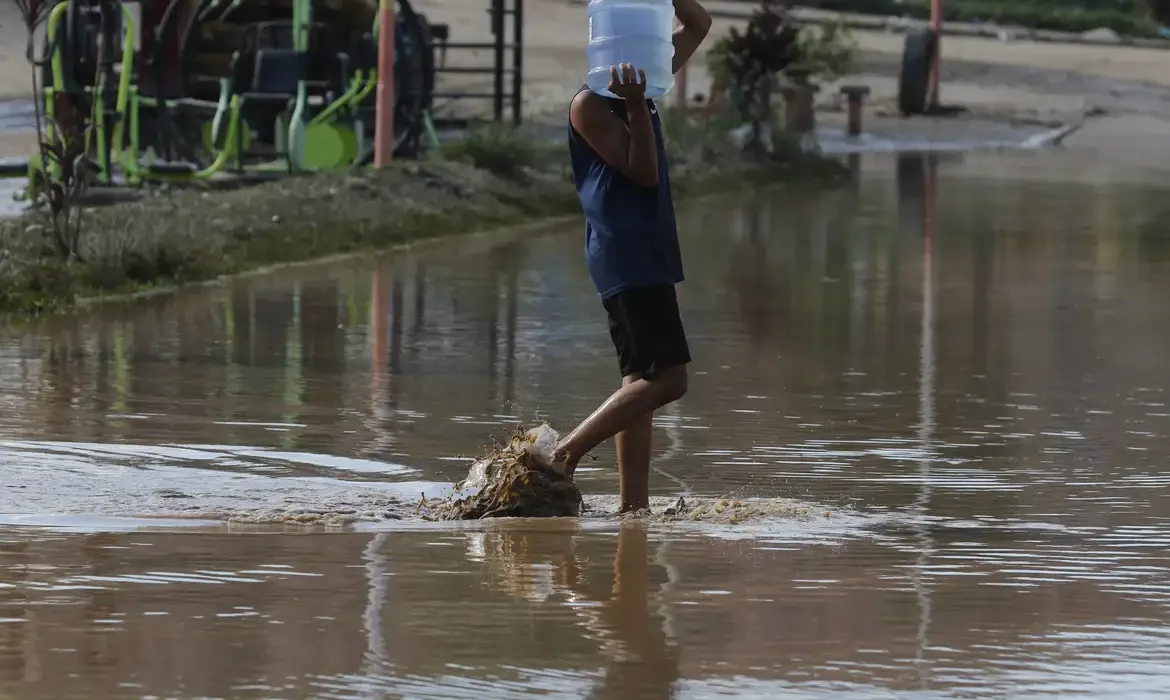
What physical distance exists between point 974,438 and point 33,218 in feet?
26.1

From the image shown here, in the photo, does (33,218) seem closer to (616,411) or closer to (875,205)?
(616,411)

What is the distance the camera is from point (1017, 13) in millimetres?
67188

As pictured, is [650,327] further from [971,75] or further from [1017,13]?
[1017,13]

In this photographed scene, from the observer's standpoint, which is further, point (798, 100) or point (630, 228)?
point (798, 100)

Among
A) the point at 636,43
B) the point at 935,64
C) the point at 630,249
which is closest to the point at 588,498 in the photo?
the point at 630,249

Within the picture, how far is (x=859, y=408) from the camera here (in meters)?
11.4

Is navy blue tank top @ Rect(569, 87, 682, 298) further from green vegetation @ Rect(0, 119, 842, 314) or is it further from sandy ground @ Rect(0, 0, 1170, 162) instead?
sandy ground @ Rect(0, 0, 1170, 162)

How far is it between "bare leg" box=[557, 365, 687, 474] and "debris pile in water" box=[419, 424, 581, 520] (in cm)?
8

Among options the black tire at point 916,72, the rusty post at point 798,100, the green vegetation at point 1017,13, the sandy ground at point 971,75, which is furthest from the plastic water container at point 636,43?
the green vegetation at point 1017,13

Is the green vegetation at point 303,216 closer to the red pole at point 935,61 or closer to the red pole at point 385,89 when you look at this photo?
the red pole at point 385,89

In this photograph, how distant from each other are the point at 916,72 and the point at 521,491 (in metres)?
36.4

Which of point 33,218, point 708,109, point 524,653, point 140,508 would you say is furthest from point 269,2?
point 524,653

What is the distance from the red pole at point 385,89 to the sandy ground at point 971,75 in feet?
48.1

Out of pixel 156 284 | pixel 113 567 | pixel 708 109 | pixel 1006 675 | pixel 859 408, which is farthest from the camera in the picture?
pixel 708 109
